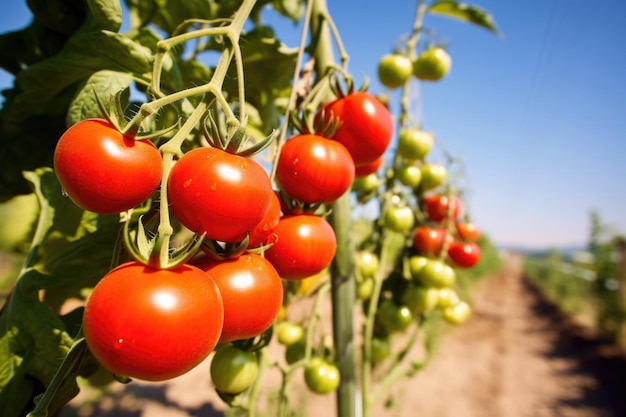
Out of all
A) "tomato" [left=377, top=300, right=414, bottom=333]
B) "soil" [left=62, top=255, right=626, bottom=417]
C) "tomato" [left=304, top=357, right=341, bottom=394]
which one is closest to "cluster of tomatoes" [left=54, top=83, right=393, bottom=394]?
"tomato" [left=304, top=357, right=341, bottom=394]

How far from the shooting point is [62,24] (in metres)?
0.67

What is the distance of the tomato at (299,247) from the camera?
18.7 inches

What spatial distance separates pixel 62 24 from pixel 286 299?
26.2 inches

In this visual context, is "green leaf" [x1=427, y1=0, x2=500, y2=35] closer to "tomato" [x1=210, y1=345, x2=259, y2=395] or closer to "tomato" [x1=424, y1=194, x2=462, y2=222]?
"tomato" [x1=424, y1=194, x2=462, y2=222]

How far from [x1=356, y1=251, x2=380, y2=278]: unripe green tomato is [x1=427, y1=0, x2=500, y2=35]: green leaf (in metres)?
0.62

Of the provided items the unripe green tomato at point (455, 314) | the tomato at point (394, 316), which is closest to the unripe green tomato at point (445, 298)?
the unripe green tomato at point (455, 314)

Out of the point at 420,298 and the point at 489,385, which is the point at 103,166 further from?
the point at 489,385

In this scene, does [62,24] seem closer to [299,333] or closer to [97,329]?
[97,329]

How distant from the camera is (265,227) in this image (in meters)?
0.44

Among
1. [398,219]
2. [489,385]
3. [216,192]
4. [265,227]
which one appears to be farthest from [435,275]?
[489,385]

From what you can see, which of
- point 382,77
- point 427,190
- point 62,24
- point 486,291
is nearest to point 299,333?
point 427,190

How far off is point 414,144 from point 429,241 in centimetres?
26

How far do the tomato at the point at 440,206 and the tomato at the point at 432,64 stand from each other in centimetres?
33

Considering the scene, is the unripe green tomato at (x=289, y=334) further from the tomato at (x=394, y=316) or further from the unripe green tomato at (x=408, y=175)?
the unripe green tomato at (x=408, y=175)
